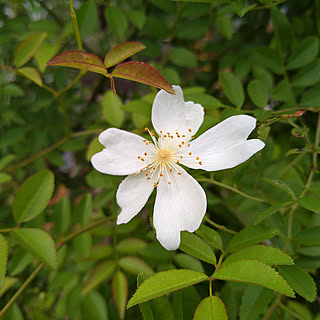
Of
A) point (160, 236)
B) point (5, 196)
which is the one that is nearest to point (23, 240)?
point (160, 236)

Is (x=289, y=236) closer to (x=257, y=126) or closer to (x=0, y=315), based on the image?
(x=257, y=126)

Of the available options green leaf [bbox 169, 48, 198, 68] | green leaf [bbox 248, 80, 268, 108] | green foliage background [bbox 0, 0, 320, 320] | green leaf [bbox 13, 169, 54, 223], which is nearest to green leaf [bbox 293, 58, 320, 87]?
green foliage background [bbox 0, 0, 320, 320]

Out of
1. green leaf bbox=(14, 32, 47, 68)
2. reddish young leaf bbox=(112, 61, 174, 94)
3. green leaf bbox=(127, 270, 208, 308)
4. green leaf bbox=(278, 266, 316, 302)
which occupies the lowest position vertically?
green leaf bbox=(278, 266, 316, 302)

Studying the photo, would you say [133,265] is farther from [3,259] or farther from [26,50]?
[26,50]

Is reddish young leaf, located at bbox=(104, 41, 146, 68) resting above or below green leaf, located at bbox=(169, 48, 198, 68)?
above

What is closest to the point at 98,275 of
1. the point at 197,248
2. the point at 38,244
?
the point at 38,244

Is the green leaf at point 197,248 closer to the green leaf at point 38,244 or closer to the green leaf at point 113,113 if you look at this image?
the green leaf at point 38,244

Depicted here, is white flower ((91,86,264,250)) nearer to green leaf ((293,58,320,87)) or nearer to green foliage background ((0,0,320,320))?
green foliage background ((0,0,320,320))
